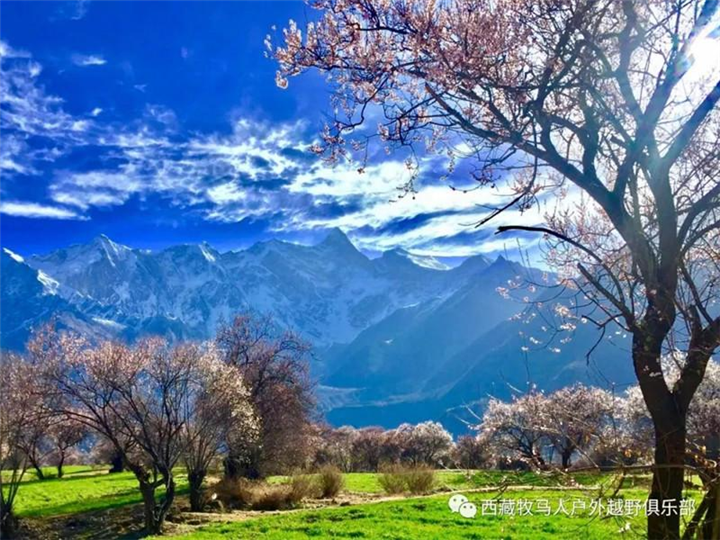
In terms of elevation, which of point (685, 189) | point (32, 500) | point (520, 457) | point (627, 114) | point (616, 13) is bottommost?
point (32, 500)

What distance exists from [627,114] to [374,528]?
14.8 metres

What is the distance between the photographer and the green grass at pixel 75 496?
26609 mm

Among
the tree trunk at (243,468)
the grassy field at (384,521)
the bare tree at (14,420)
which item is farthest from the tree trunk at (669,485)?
the tree trunk at (243,468)

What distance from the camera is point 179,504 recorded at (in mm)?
25734

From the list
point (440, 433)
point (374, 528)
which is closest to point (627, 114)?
point (374, 528)

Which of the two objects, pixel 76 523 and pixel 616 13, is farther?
pixel 76 523

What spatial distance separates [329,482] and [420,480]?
472 centimetres

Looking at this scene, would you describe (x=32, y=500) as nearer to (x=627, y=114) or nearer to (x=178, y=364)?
(x=178, y=364)

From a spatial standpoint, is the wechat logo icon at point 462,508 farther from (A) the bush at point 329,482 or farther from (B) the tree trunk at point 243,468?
(B) the tree trunk at point 243,468

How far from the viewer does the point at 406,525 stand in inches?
653

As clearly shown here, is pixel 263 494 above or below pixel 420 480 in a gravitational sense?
below

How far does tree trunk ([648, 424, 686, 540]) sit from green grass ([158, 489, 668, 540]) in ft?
31.1

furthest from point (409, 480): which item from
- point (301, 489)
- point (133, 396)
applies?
point (133, 396)

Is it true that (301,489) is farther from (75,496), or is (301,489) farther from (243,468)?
(75,496)
